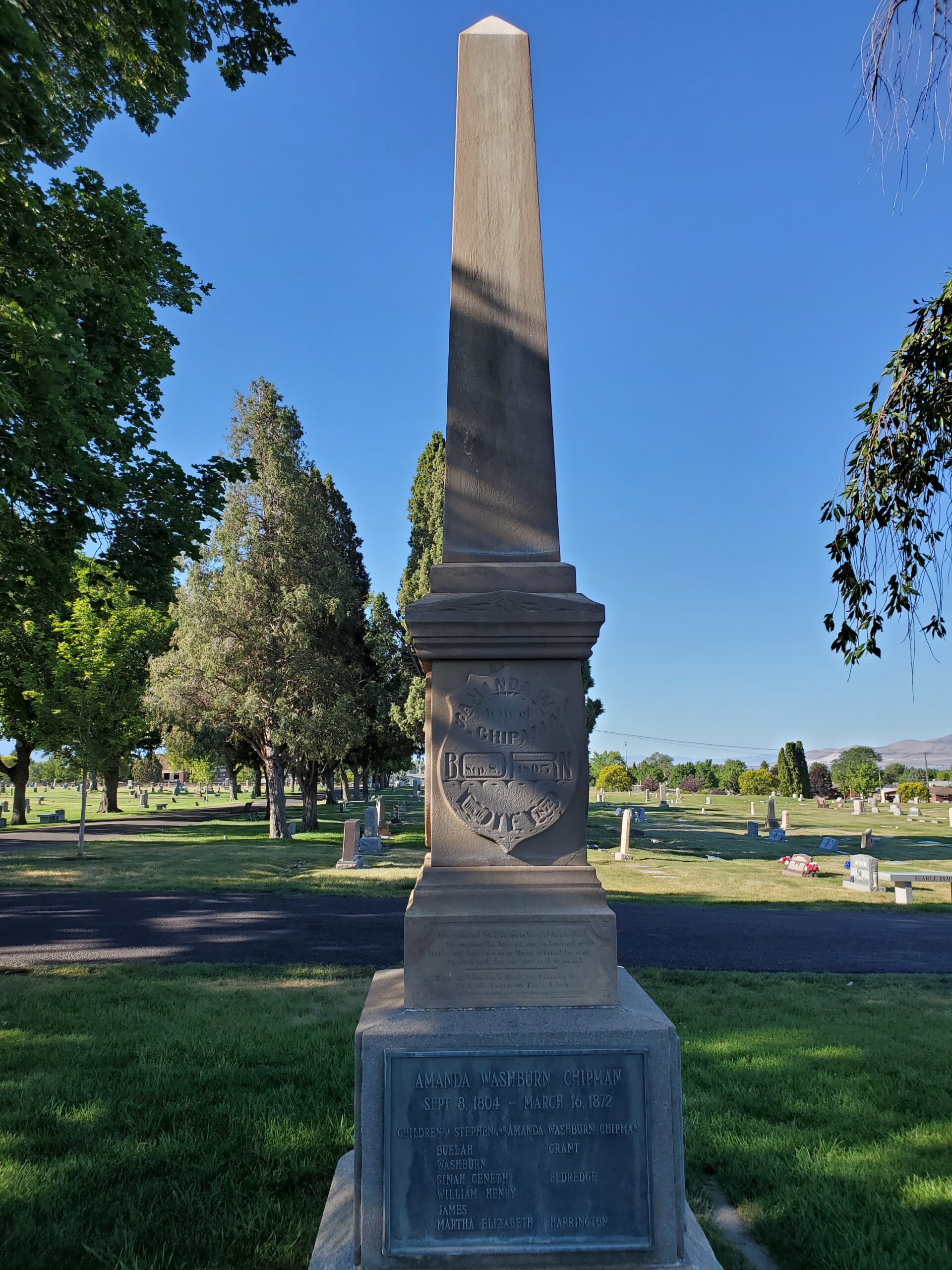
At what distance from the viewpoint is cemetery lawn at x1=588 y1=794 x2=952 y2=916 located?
48.6 feet

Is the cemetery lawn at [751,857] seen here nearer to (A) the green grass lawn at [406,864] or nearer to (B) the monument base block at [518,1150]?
(A) the green grass lawn at [406,864]

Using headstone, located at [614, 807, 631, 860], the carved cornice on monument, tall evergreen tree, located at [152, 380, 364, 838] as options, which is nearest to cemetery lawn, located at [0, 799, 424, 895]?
tall evergreen tree, located at [152, 380, 364, 838]

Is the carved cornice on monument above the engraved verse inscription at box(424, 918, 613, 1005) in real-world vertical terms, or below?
above

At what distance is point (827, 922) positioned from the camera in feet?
39.8

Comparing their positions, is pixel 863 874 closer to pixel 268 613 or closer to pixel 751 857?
pixel 751 857

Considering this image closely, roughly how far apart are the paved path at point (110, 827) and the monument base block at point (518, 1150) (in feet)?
73.2

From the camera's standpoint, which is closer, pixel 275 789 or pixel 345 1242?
pixel 345 1242

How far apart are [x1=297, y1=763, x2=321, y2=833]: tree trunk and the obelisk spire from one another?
24.9m

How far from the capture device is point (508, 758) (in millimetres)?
3422

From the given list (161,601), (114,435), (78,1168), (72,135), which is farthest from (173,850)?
(78,1168)

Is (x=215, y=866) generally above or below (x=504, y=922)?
below

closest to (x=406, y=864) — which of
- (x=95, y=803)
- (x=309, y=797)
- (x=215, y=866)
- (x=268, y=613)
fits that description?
(x=215, y=866)

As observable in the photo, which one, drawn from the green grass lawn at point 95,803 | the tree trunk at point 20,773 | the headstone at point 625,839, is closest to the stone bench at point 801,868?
the headstone at point 625,839

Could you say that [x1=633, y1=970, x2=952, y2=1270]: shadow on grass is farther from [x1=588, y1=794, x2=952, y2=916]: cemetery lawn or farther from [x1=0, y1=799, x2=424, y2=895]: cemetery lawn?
[x1=0, y1=799, x2=424, y2=895]: cemetery lawn
